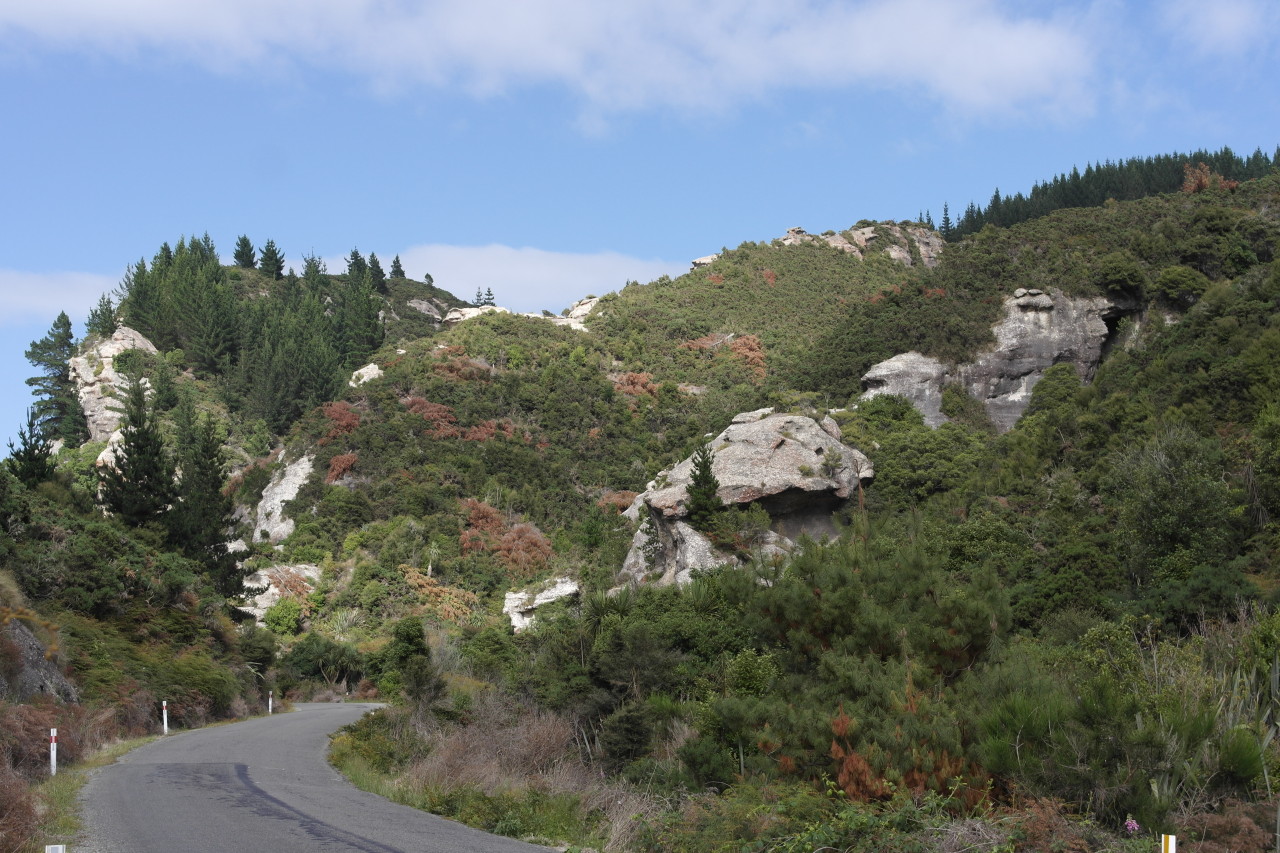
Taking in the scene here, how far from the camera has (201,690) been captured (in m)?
27.6

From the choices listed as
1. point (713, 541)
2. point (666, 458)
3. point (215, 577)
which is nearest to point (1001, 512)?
point (713, 541)

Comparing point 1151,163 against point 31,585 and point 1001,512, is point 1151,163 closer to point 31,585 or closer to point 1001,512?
point 1001,512

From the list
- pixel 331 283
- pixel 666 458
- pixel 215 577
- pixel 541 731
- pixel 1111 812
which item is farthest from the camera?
pixel 331 283

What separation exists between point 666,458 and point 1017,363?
20393 mm

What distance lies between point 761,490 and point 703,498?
291 centimetres

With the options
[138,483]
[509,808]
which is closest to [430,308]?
[138,483]

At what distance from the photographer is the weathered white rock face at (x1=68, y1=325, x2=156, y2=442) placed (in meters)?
72.5

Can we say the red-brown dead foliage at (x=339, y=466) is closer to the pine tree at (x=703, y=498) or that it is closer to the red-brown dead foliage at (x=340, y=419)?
the red-brown dead foliage at (x=340, y=419)

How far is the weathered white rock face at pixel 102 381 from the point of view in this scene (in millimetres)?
72500

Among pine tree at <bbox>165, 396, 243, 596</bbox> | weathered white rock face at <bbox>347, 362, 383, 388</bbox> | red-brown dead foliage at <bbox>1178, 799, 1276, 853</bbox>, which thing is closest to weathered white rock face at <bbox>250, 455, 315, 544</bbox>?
weathered white rock face at <bbox>347, 362, 383, 388</bbox>

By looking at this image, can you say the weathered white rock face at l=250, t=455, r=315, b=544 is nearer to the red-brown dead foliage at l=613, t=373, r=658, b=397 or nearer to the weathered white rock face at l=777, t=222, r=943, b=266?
the red-brown dead foliage at l=613, t=373, r=658, b=397

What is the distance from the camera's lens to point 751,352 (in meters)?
81.1

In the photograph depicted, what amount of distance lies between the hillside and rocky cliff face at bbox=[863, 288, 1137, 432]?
586mm

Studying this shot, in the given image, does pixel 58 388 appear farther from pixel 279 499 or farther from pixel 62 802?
pixel 62 802
